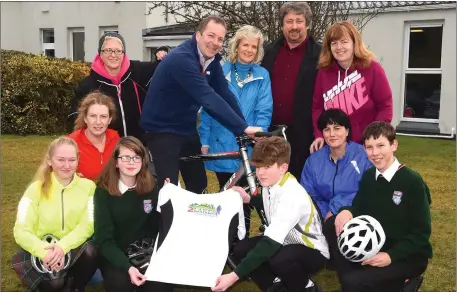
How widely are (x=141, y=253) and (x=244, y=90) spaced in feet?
5.96

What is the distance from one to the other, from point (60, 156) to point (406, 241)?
7.97 ft

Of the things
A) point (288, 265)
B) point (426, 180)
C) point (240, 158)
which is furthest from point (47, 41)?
point (288, 265)

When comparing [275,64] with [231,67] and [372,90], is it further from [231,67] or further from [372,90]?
[372,90]

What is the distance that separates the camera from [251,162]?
374 cm

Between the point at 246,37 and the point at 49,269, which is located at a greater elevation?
the point at 246,37

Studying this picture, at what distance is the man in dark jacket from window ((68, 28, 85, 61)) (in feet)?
51.2

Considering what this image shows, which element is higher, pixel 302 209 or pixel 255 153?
pixel 255 153

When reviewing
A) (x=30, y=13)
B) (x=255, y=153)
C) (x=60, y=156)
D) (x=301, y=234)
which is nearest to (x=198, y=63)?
(x=255, y=153)

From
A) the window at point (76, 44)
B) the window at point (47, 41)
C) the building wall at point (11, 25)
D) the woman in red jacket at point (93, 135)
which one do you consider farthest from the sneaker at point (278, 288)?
the building wall at point (11, 25)

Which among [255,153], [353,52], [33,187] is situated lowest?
[33,187]

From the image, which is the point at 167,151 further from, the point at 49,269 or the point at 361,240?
the point at 361,240

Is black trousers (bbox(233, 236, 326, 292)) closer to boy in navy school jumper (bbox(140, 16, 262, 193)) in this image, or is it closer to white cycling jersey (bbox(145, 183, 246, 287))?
white cycling jersey (bbox(145, 183, 246, 287))

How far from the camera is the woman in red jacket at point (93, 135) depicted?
4.20 meters

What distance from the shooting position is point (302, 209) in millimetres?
3703
